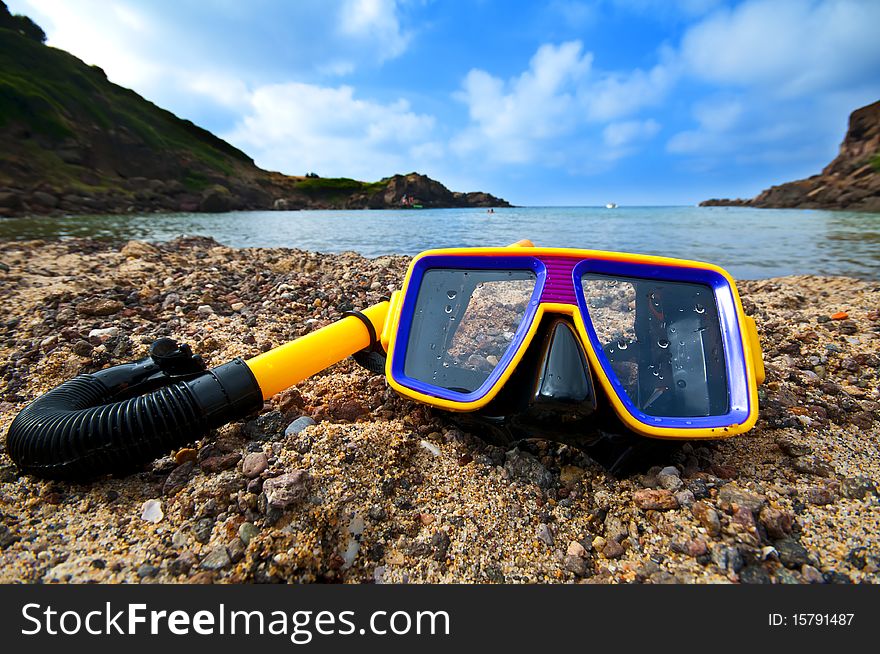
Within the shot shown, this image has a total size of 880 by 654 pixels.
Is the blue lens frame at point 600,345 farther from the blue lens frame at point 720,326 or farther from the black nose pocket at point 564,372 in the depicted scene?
the black nose pocket at point 564,372

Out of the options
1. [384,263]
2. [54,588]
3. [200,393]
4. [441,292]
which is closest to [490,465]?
[441,292]

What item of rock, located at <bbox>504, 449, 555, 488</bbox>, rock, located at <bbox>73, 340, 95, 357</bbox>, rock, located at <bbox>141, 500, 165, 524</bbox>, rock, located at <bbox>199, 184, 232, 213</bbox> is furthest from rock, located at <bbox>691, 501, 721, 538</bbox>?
rock, located at <bbox>199, 184, 232, 213</bbox>

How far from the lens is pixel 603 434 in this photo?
6.59ft

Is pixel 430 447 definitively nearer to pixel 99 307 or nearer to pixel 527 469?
pixel 527 469

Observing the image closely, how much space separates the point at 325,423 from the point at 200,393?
67 centimetres

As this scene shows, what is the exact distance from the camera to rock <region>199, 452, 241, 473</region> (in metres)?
2.03

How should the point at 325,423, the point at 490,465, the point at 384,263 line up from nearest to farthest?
the point at 490,465, the point at 325,423, the point at 384,263

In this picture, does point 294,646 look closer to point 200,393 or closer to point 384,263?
point 200,393

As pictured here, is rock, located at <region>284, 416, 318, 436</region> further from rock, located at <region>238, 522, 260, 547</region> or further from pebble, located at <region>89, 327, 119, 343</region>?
pebble, located at <region>89, 327, 119, 343</region>

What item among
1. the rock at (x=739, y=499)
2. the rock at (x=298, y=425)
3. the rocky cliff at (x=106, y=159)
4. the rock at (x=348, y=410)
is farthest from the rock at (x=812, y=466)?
the rocky cliff at (x=106, y=159)

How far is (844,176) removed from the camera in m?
66.5

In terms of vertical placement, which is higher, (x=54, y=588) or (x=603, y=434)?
(x=603, y=434)

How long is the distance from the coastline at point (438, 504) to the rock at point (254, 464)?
0.03 meters

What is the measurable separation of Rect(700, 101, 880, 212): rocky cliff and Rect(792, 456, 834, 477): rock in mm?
73034
